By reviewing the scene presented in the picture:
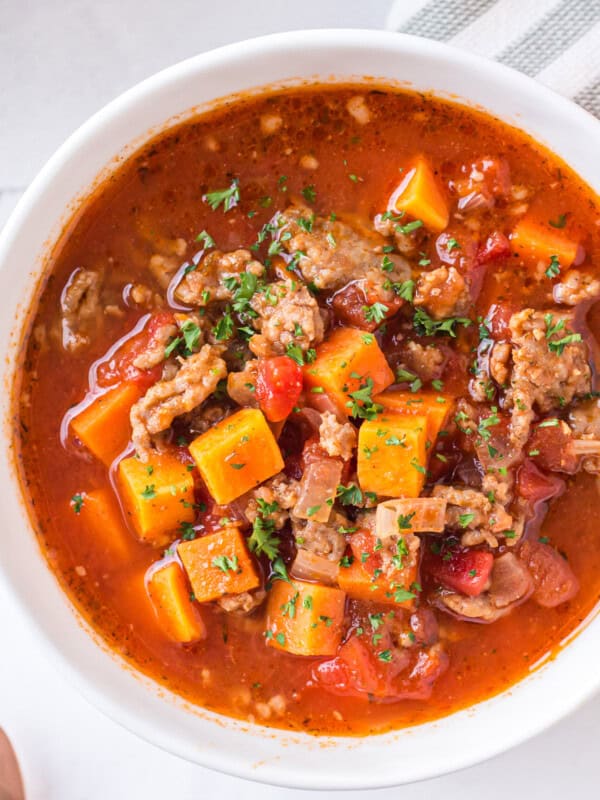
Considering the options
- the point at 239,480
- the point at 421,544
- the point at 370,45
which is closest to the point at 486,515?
the point at 421,544

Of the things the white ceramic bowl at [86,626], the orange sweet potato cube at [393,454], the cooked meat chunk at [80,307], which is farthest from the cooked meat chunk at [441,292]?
the cooked meat chunk at [80,307]

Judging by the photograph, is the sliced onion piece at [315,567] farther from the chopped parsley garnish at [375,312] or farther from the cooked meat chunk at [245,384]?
the chopped parsley garnish at [375,312]

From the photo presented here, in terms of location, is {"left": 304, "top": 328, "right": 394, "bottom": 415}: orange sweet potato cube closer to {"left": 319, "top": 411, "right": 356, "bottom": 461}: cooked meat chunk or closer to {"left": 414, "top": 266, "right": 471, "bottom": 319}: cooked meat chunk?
{"left": 319, "top": 411, "right": 356, "bottom": 461}: cooked meat chunk

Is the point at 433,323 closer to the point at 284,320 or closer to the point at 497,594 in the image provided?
the point at 284,320

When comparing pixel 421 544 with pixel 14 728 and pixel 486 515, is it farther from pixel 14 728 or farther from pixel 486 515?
pixel 14 728

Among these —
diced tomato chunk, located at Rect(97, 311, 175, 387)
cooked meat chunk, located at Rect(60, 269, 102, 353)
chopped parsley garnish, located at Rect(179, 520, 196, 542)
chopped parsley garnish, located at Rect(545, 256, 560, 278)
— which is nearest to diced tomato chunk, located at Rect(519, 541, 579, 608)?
chopped parsley garnish, located at Rect(545, 256, 560, 278)

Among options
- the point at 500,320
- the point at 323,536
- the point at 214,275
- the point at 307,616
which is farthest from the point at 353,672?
the point at 214,275
